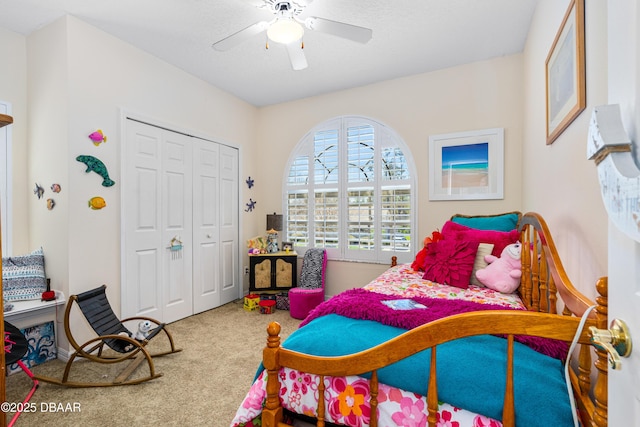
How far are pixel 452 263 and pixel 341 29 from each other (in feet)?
5.98

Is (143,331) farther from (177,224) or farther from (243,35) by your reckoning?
(243,35)

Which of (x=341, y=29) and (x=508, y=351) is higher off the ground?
(x=341, y=29)

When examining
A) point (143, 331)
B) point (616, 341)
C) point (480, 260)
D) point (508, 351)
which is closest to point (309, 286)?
point (143, 331)

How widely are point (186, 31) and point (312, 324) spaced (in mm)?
2687

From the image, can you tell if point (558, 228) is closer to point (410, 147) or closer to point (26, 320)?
point (410, 147)

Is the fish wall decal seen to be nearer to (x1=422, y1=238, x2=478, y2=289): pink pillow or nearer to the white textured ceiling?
the white textured ceiling

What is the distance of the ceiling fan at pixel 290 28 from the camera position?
6.38 feet

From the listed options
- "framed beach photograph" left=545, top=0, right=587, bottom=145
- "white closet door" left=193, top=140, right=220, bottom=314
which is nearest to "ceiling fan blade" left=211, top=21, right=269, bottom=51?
"white closet door" left=193, top=140, right=220, bottom=314

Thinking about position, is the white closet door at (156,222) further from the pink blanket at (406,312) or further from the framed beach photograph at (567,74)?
the framed beach photograph at (567,74)

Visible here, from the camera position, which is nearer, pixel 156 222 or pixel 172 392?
pixel 172 392

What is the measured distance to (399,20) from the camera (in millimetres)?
2508

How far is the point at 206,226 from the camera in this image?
370cm

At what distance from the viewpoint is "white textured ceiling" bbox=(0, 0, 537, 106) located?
2.35m

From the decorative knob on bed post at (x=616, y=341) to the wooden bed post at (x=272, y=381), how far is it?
95 centimetres
